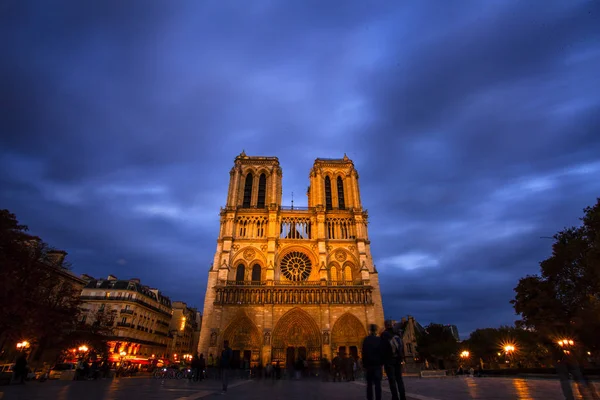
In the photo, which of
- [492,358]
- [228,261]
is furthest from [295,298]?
[492,358]

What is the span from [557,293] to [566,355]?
16.1m

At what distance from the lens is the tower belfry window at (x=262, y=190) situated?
3912 centimetres

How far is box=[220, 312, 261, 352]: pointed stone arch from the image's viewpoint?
98.4 ft

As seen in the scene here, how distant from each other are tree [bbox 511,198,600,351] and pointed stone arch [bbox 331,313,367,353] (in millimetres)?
13693

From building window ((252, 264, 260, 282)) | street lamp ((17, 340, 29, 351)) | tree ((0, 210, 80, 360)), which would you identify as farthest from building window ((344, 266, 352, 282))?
street lamp ((17, 340, 29, 351))

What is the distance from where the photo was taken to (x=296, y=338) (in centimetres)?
3048

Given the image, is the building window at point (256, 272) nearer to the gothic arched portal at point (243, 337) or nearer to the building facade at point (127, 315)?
the gothic arched portal at point (243, 337)

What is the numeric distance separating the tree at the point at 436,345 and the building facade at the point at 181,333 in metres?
32.7

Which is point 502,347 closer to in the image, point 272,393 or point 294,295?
point 294,295

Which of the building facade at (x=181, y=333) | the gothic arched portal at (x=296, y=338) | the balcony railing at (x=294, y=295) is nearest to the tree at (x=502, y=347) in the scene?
the balcony railing at (x=294, y=295)

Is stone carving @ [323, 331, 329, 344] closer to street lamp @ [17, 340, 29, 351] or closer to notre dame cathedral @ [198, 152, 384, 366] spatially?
notre dame cathedral @ [198, 152, 384, 366]

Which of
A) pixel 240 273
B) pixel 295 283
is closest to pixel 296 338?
pixel 295 283

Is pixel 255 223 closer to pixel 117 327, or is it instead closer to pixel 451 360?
pixel 117 327

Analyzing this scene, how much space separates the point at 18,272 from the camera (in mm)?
13414
